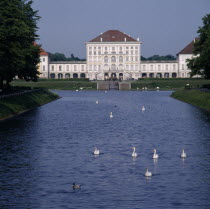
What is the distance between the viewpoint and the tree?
329 ft

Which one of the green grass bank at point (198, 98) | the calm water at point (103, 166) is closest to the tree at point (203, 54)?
the green grass bank at point (198, 98)

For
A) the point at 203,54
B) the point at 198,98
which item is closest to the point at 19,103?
the point at 198,98

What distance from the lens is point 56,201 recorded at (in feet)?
87.4

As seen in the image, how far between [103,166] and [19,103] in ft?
158

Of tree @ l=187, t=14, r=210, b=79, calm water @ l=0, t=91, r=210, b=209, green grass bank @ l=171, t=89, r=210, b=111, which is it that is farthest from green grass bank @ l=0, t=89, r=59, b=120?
tree @ l=187, t=14, r=210, b=79

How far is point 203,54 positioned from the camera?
100938mm

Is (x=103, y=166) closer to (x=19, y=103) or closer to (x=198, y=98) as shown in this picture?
(x=19, y=103)

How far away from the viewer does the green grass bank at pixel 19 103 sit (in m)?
69.3

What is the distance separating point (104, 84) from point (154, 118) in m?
129

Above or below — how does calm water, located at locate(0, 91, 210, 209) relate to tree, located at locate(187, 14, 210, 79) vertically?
below

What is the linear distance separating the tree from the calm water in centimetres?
4169

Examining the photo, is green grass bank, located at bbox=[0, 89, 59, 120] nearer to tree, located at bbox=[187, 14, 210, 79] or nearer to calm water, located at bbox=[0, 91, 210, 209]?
calm water, located at bbox=[0, 91, 210, 209]

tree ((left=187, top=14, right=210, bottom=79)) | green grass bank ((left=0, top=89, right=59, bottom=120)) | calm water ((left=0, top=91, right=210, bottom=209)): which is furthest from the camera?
tree ((left=187, top=14, right=210, bottom=79))

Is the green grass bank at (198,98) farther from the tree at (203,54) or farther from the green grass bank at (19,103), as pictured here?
the green grass bank at (19,103)
